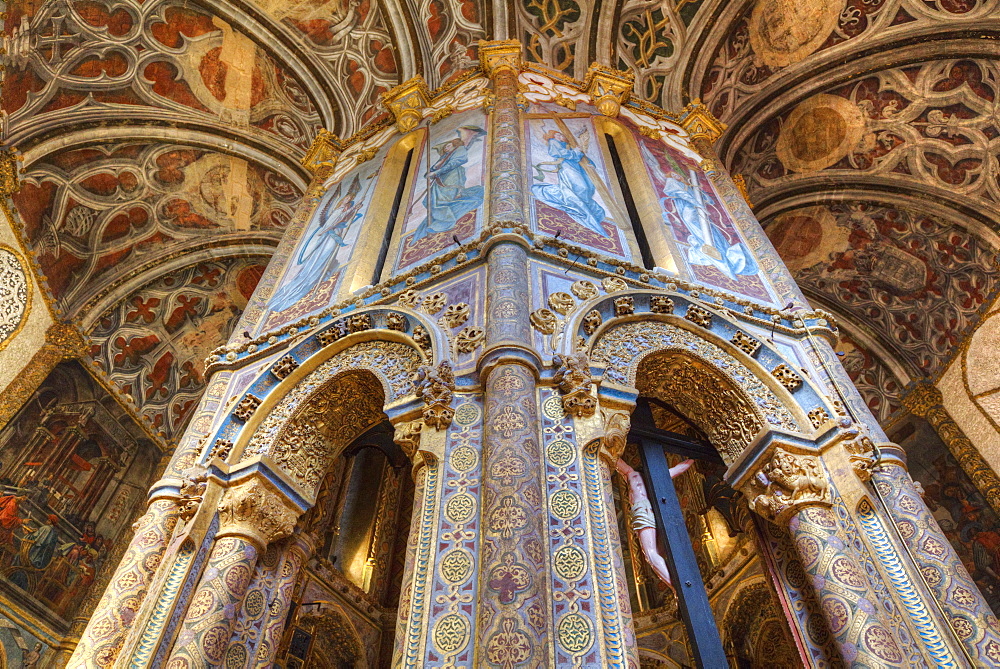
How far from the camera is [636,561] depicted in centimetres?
937

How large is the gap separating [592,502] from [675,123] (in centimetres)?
698

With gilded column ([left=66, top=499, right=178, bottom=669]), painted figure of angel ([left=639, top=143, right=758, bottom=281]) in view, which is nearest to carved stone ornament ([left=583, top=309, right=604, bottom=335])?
painted figure of angel ([left=639, top=143, right=758, bottom=281])

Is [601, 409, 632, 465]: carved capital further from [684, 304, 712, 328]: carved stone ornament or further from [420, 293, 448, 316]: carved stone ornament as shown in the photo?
[420, 293, 448, 316]: carved stone ornament

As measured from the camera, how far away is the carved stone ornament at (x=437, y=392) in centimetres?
422

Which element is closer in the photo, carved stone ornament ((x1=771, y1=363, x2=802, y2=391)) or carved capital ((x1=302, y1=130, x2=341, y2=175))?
carved stone ornament ((x1=771, y1=363, x2=802, y2=391))

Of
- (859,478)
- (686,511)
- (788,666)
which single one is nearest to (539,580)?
(859,478)

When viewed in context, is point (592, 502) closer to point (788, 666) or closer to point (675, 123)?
point (788, 666)

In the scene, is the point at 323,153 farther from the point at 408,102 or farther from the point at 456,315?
the point at 456,315

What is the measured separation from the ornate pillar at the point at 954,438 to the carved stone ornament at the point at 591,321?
23.7 ft

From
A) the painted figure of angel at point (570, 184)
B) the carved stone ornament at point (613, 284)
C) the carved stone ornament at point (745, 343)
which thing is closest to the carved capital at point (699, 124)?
the painted figure of angel at point (570, 184)

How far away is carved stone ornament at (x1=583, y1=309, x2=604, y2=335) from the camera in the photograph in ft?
16.4

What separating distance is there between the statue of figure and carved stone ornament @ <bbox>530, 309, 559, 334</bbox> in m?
1.01

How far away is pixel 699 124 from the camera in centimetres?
923

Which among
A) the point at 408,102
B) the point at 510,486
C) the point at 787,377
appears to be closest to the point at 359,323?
the point at 510,486
